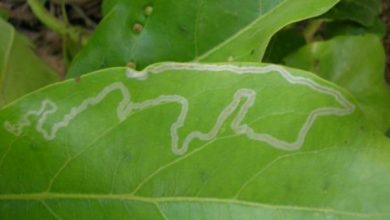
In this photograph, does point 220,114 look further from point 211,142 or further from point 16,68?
point 16,68

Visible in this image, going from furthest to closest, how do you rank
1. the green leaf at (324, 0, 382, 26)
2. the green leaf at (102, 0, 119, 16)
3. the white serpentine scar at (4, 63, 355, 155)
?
the green leaf at (324, 0, 382, 26)
the green leaf at (102, 0, 119, 16)
the white serpentine scar at (4, 63, 355, 155)

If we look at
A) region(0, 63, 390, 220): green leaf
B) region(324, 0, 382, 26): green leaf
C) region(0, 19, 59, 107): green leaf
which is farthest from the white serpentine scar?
region(324, 0, 382, 26): green leaf

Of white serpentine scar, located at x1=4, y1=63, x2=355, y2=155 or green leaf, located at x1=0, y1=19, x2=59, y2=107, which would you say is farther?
green leaf, located at x1=0, y1=19, x2=59, y2=107

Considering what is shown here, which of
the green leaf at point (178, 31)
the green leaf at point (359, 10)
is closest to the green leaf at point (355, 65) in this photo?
the green leaf at point (359, 10)

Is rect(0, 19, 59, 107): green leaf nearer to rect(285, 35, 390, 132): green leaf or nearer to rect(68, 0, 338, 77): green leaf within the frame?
rect(68, 0, 338, 77): green leaf

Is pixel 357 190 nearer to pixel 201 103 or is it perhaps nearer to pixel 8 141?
pixel 201 103

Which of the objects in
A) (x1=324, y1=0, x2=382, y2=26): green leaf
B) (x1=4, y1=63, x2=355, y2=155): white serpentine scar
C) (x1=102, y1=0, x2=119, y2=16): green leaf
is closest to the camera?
(x1=4, y1=63, x2=355, y2=155): white serpentine scar
